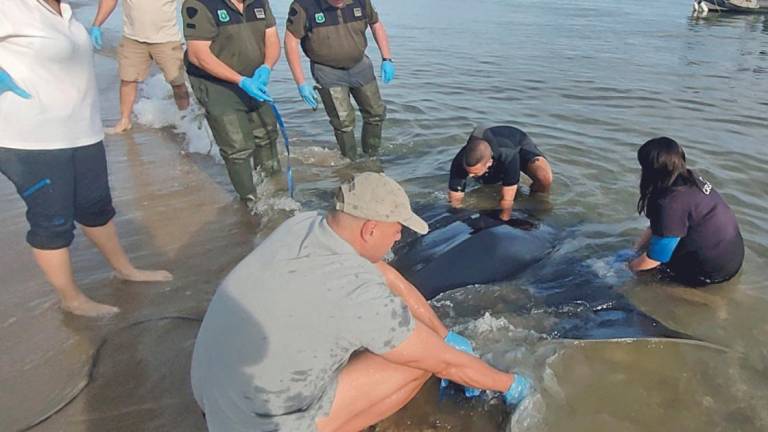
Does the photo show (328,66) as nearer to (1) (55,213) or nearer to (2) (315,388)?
(1) (55,213)

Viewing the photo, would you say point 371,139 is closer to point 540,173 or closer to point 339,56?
point 339,56

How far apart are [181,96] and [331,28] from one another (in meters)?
2.64

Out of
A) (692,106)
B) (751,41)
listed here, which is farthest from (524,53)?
(751,41)

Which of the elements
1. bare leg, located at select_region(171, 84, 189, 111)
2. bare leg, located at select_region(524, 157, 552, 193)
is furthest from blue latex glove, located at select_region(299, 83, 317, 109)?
bare leg, located at select_region(171, 84, 189, 111)

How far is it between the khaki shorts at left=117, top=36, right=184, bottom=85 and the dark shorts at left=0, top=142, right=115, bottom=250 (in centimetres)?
372

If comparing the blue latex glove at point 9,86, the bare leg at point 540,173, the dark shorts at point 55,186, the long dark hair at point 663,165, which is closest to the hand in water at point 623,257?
the long dark hair at point 663,165

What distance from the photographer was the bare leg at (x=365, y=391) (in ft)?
6.93

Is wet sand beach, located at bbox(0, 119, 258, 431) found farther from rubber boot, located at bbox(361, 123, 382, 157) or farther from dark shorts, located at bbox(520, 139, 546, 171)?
dark shorts, located at bbox(520, 139, 546, 171)

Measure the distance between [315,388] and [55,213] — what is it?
1876 mm

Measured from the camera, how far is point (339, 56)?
5.46 meters

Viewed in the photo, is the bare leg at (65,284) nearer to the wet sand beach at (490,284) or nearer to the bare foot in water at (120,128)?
the wet sand beach at (490,284)

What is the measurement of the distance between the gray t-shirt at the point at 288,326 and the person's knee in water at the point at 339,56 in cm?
355

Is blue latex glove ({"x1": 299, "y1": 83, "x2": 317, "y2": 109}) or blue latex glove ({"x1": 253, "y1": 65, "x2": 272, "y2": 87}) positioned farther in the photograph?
blue latex glove ({"x1": 299, "y1": 83, "x2": 317, "y2": 109})

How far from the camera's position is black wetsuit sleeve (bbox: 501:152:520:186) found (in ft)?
15.7
